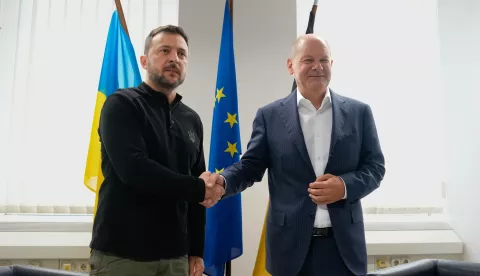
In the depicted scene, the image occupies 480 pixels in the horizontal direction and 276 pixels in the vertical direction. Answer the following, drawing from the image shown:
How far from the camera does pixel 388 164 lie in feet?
10.3

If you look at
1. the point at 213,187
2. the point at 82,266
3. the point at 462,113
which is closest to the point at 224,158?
the point at 213,187

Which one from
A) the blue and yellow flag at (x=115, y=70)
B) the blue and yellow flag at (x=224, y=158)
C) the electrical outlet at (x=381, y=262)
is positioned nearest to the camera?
the blue and yellow flag at (x=224, y=158)

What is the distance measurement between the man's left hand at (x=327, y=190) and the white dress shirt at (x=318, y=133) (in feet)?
0.27

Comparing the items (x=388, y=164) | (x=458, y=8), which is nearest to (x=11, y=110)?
(x=388, y=164)

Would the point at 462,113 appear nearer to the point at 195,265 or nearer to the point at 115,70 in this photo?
the point at 195,265

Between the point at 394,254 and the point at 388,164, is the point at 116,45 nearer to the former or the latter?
the point at 388,164

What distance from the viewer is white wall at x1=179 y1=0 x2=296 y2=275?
2879 mm

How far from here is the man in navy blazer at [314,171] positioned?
1463 millimetres

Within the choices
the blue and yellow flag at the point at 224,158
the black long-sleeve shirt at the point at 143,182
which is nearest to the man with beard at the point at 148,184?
the black long-sleeve shirt at the point at 143,182

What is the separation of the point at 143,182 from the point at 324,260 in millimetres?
805

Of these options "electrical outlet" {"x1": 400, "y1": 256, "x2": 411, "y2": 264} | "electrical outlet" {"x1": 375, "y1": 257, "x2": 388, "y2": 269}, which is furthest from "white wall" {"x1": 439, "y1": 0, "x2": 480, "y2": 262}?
"electrical outlet" {"x1": 375, "y1": 257, "x2": 388, "y2": 269}

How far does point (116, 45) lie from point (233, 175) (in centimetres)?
151

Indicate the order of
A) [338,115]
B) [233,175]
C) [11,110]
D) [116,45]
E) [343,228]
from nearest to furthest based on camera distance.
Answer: [343,228] < [338,115] < [233,175] < [116,45] < [11,110]

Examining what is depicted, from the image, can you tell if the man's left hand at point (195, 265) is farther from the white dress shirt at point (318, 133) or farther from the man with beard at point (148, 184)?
the white dress shirt at point (318, 133)
